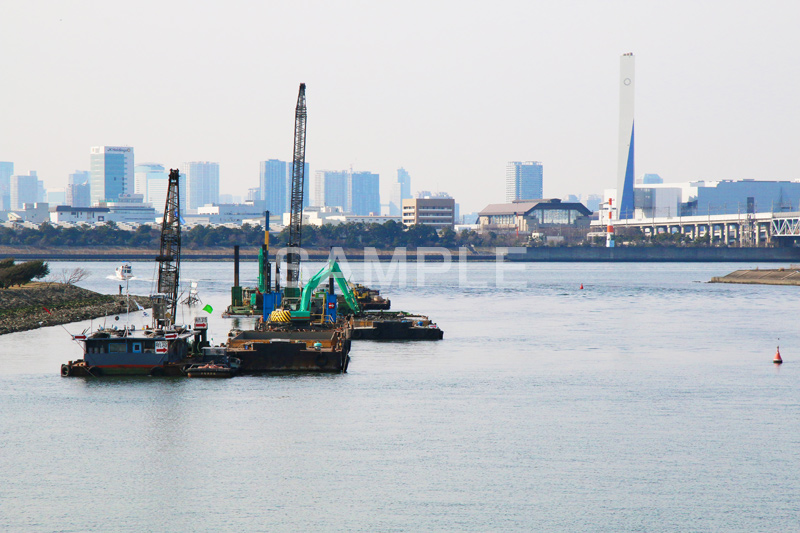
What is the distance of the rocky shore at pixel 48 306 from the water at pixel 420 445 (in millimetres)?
15955

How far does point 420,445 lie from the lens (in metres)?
A: 37.5

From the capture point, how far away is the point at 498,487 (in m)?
31.8

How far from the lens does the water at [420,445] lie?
2927cm

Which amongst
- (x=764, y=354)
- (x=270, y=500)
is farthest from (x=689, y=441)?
(x=764, y=354)

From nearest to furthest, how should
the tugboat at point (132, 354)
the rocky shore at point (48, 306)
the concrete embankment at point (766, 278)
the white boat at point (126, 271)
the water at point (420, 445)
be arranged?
the water at point (420, 445) < the tugboat at point (132, 354) < the rocky shore at point (48, 306) < the white boat at point (126, 271) < the concrete embankment at point (766, 278)

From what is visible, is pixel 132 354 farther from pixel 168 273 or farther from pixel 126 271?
pixel 126 271

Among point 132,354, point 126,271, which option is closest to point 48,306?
point 126,271

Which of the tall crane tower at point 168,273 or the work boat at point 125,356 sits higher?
the tall crane tower at point 168,273

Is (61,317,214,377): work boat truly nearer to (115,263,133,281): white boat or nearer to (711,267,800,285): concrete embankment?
(115,263,133,281): white boat

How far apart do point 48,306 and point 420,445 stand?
224 feet

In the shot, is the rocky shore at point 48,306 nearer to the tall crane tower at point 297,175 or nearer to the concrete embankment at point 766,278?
the tall crane tower at point 297,175

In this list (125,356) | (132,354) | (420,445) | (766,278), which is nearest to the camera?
(420,445)

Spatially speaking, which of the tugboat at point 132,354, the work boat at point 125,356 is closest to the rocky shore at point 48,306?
the tugboat at point 132,354

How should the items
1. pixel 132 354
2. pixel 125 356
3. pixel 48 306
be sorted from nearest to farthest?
→ pixel 125 356 → pixel 132 354 → pixel 48 306
